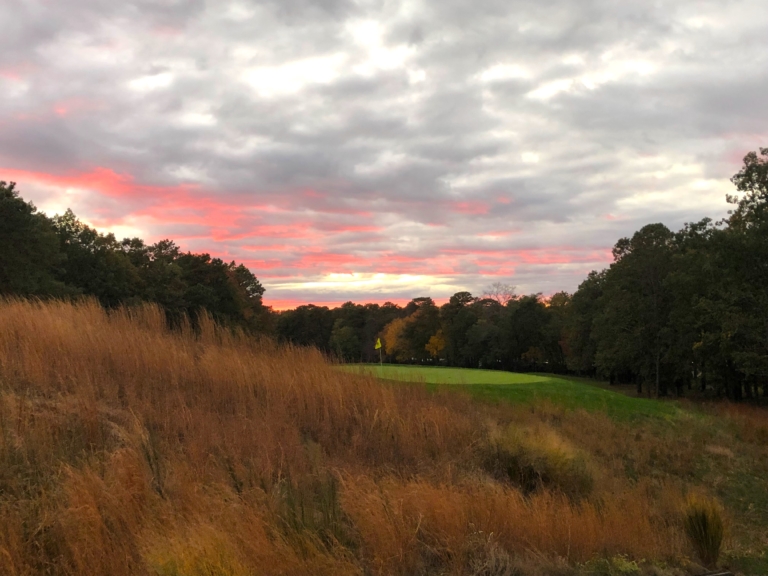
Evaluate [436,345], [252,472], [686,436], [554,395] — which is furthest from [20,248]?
[436,345]

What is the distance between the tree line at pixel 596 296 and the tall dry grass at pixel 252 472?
9.11 ft

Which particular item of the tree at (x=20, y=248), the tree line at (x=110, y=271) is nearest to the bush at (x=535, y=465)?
the tree line at (x=110, y=271)

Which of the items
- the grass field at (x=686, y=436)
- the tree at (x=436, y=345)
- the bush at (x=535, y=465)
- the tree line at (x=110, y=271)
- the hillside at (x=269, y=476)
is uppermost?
the tree line at (x=110, y=271)

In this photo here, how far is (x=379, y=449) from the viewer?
26.8 feet

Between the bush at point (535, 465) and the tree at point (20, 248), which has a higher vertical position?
the tree at point (20, 248)

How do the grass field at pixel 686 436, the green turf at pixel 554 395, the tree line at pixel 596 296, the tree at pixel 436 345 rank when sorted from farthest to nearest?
the tree at pixel 436 345
the tree line at pixel 596 296
the green turf at pixel 554 395
the grass field at pixel 686 436

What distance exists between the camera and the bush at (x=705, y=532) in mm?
6496

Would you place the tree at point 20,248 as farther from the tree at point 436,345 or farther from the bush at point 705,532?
the tree at point 436,345

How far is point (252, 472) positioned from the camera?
614cm

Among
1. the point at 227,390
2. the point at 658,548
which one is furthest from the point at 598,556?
the point at 227,390

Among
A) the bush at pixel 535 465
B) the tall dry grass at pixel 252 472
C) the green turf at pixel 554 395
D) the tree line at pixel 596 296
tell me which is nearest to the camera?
the tall dry grass at pixel 252 472

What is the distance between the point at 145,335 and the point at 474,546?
761 centimetres

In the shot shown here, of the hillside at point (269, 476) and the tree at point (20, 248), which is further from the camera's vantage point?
the tree at point (20, 248)

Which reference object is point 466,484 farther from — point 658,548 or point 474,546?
point 658,548
